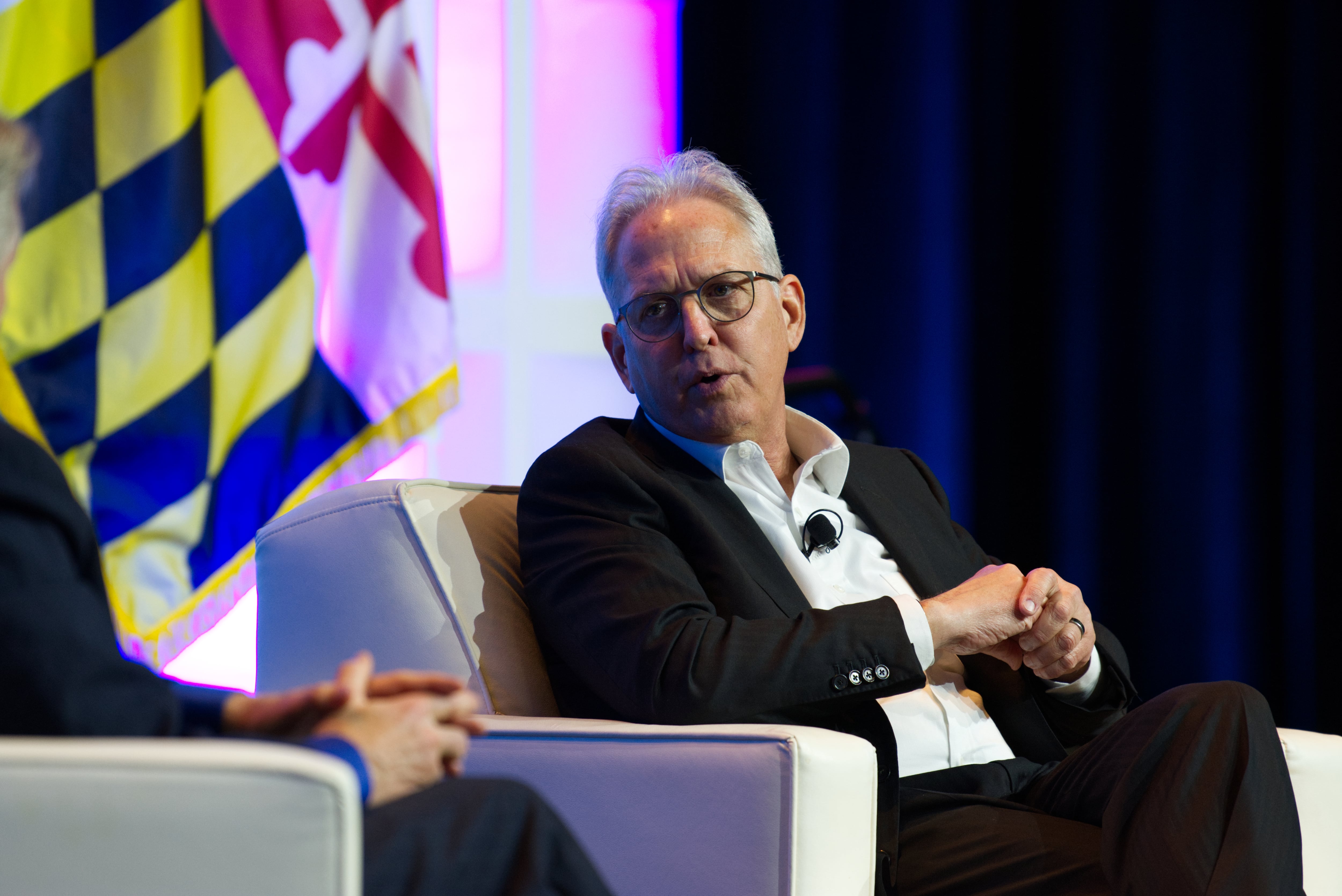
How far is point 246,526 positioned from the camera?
2.46 meters

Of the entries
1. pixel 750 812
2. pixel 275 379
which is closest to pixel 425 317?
pixel 275 379

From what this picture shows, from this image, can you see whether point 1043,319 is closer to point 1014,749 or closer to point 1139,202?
point 1139,202

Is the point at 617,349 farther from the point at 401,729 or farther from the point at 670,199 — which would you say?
the point at 401,729

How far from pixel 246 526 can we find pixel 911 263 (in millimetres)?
1704

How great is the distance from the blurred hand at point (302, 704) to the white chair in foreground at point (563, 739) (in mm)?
177

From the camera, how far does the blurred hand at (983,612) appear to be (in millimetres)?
1362

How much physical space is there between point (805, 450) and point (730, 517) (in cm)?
28

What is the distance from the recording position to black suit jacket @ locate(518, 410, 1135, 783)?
1.27 m

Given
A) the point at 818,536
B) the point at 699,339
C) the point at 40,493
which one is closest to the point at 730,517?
the point at 818,536

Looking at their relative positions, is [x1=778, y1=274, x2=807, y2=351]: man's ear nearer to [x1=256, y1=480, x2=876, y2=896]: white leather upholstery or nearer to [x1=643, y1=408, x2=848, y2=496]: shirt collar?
[x1=643, y1=408, x2=848, y2=496]: shirt collar

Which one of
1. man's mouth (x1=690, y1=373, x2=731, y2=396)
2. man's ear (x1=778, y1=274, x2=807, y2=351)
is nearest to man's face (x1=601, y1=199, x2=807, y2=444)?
man's mouth (x1=690, y1=373, x2=731, y2=396)

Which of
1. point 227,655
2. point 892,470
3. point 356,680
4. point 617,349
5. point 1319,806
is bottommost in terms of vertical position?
point 227,655

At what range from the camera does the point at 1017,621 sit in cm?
142

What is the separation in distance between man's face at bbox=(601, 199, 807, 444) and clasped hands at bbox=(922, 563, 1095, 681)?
1.27 feet
